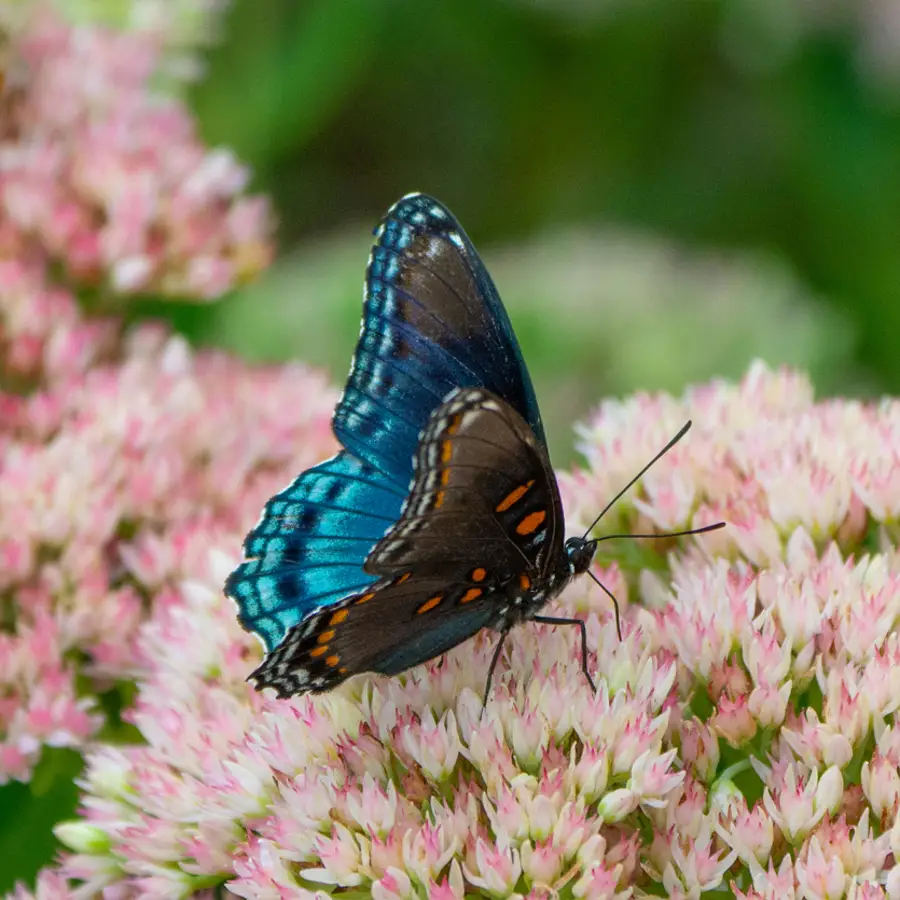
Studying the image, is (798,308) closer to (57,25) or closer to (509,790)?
(57,25)

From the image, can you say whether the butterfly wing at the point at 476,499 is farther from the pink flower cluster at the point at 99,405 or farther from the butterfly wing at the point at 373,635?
the pink flower cluster at the point at 99,405

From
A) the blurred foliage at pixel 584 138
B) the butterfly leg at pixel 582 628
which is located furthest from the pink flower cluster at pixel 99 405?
the blurred foliage at pixel 584 138

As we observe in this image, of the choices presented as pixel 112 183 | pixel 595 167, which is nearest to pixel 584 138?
pixel 595 167

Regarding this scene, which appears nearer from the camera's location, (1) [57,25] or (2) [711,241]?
(1) [57,25]

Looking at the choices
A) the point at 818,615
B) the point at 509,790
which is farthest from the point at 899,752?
the point at 509,790

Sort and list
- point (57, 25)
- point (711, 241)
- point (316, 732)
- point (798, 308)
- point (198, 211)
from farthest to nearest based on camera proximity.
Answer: point (711, 241) < point (798, 308) < point (57, 25) < point (198, 211) < point (316, 732)

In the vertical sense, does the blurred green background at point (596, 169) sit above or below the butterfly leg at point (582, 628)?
above

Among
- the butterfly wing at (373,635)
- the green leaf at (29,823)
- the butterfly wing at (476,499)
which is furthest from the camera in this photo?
the green leaf at (29,823)
